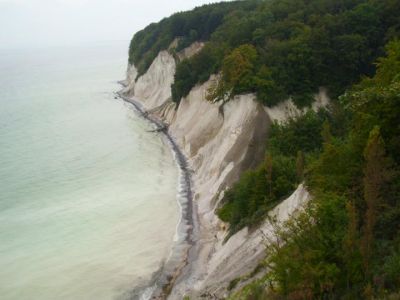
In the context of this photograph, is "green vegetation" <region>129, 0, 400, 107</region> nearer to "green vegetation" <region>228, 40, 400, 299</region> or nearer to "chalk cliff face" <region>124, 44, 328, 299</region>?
"chalk cliff face" <region>124, 44, 328, 299</region>

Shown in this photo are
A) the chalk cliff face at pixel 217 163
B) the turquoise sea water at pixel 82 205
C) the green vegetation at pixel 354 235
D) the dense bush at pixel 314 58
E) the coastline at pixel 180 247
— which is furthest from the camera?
the dense bush at pixel 314 58

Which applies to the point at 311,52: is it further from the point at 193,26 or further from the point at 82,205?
the point at 193,26

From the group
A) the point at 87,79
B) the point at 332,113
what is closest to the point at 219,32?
the point at 332,113

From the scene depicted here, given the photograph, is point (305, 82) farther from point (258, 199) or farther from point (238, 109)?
point (258, 199)

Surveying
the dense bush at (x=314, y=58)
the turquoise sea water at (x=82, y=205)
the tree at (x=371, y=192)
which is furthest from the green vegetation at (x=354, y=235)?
the dense bush at (x=314, y=58)

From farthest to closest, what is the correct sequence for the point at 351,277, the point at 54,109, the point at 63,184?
1. the point at 54,109
2. the point at 63,184
3. the point at 351,277

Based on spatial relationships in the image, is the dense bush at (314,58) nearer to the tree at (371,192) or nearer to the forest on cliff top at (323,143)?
the forest on cliff top at (323,143)

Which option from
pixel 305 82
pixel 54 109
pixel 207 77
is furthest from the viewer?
pixel 54 109
